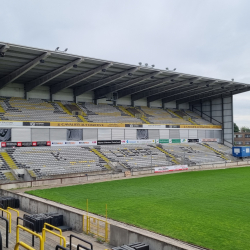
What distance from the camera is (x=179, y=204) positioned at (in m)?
19.1

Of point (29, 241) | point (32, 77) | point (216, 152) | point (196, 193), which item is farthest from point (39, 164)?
point (216, 152)

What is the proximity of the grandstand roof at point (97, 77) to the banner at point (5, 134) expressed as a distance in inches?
231

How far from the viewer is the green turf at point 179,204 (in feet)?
42.9

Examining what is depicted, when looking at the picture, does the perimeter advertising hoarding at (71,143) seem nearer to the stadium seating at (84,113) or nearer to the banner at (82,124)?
the banner at (82,124)

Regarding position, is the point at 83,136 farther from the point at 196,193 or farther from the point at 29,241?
the point at 29,241

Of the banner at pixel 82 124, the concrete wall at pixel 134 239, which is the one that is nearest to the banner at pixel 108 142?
the banner at pixel 82 124

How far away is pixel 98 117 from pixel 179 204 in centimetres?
2651

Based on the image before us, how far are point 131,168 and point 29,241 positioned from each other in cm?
2482

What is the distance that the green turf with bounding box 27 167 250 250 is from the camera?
42.9 feet

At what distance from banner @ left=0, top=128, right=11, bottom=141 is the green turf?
40.6ft

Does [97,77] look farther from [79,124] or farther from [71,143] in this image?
[71,143]

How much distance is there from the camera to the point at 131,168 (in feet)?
119

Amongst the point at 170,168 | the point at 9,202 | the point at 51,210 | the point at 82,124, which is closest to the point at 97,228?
the point at 51,210

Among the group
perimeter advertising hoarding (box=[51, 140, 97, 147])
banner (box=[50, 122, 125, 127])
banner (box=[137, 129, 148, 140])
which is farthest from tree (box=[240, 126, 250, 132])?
perimeter advertising hoarding (box=[51, 140, 97, 147])
